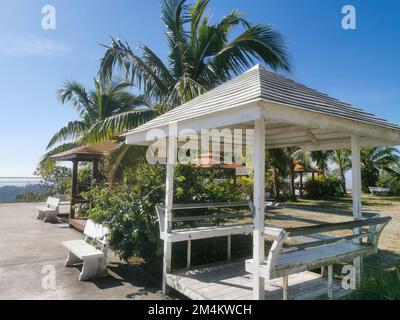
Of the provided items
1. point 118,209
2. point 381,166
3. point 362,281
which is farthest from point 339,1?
point 381,166

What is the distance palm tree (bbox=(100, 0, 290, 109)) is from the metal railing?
13.7 meters

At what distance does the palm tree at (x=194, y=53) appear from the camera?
385 inches

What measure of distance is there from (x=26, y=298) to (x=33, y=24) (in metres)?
5.69

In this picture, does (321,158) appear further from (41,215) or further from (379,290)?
(379,290)

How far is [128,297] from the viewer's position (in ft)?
15.5

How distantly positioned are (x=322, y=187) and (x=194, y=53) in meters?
19.6

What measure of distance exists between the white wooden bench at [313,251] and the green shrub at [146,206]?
2.81 metres

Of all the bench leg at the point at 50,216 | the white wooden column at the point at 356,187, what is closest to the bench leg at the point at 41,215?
the bench leg at the point at 50,216

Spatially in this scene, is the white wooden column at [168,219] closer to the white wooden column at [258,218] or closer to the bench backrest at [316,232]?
the white wooden column at [258,218]

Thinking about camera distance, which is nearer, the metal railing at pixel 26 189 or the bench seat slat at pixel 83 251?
the bench seat slat at pixel 83 251

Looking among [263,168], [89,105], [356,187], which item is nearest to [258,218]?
[263,168]

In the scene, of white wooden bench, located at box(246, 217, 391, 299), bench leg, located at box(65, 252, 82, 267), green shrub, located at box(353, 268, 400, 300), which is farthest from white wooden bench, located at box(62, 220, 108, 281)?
green shrub, located at box(353, 268, 400, 300)

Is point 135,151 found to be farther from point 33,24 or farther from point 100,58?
point 100,58

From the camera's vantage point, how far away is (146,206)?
602cm
